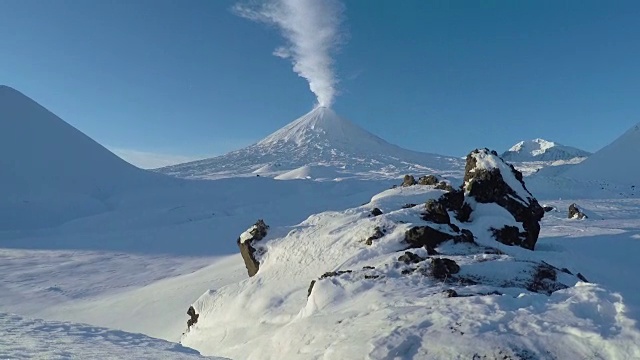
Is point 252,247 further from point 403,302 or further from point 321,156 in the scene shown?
point 321,156

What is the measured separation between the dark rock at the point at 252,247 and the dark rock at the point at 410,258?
19.8 feet

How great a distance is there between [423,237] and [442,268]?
2721 millimetres

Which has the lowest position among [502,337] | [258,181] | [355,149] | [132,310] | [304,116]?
[132,310]

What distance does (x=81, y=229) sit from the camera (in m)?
36.9

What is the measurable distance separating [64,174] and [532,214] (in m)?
51.3

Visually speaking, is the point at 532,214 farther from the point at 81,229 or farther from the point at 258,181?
the point at 258,181

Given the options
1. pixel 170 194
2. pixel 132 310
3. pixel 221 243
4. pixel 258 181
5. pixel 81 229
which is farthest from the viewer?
pixel 258 181

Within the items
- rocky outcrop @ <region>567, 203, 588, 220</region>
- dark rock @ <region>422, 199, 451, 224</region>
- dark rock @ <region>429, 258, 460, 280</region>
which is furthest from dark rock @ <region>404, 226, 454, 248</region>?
rocky outcrop @ <region>567, 203, 588, 220</region>

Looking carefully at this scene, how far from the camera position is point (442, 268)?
9.23 metres

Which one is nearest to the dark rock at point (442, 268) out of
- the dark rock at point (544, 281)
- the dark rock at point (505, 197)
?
the dark rock at point (544, 281)

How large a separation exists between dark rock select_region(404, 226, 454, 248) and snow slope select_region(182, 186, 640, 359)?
296 mm

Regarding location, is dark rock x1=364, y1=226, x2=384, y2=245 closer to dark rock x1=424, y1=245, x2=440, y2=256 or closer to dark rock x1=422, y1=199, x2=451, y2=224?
dark rock x1=424, y1=245, x2=440, y2=256

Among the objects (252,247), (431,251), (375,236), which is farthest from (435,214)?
(252,247)

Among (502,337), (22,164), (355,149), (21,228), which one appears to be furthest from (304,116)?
(502,337)
